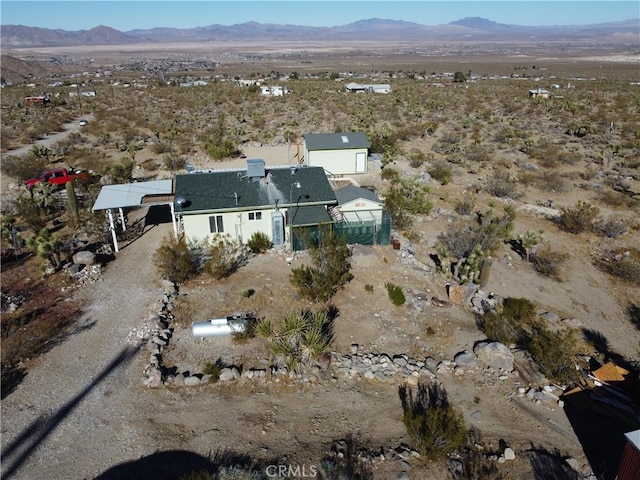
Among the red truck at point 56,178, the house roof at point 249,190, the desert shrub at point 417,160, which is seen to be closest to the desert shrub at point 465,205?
the desert shrub at point 417,160

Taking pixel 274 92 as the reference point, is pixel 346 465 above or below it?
below

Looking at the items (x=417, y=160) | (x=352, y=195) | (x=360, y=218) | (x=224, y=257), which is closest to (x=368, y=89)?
(x=417, y=160)

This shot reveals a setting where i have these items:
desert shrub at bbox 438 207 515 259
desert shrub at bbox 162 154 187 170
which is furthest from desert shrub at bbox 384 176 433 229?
desert shrub at bbox 162 154 187 170

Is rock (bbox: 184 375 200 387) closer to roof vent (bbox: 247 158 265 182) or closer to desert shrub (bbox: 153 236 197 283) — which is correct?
desert shrub (bbox: 153 236 197 283)

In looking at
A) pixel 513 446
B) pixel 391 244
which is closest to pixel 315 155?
pixel 391 244

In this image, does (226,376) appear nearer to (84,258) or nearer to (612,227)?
(84,258)
